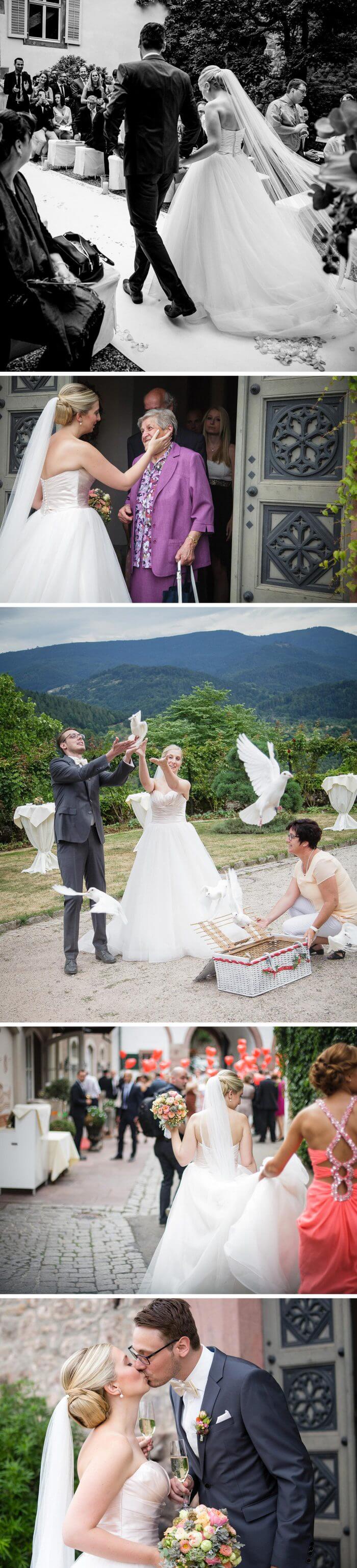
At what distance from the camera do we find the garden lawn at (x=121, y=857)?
15.1 feet

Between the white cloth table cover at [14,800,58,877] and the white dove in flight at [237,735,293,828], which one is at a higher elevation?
the white dove in flight at [237,735,293,828]

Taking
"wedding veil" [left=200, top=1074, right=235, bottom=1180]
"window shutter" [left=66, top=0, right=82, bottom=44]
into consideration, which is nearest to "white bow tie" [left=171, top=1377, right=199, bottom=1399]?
"wedding veil" [left=200, top=1074, right=235, bottom=1180]

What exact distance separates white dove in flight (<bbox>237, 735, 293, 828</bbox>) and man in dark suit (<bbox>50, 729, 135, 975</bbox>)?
1.57 feet

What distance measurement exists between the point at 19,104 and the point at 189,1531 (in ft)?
16.3

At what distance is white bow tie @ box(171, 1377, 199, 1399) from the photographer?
11.7ft

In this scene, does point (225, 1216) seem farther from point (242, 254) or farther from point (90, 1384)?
point (242, 254)

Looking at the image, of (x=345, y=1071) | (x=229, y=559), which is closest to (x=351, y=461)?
(x=229, y=559)

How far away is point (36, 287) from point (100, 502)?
875mm

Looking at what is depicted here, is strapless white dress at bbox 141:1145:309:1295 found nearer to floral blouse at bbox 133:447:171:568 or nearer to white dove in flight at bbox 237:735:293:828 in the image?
white dove in flight at bbox 237:735:293:828

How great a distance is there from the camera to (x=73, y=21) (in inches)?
172

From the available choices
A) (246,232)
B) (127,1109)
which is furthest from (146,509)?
(127,1109)

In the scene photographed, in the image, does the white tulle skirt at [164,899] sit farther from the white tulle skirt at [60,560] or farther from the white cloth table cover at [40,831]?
the white tulle skirt at [60,560]

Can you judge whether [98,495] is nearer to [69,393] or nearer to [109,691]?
[69,393]

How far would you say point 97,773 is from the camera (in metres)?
4.57
